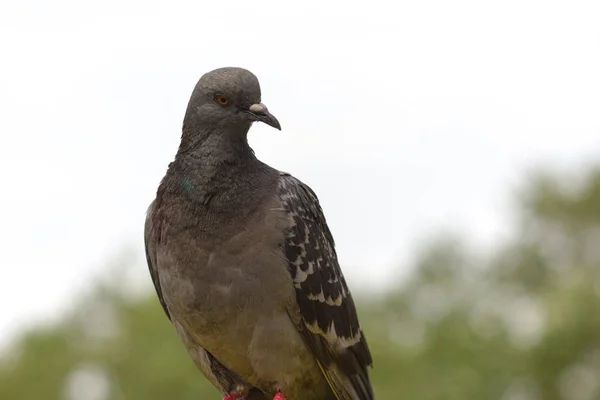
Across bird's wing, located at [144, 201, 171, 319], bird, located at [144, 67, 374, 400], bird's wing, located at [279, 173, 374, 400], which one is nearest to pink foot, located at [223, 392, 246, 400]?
bird, located at [144, 67, 374, 400]

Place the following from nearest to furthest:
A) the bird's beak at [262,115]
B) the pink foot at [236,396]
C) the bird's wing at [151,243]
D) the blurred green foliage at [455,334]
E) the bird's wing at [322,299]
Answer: the bird's beak at [262,115] → the bird's wing at [322,299] → the bird's wing at [151,243] → the pink foot at [236,396] → the blurred green foliage at [455,334]

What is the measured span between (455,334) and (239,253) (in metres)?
35.6

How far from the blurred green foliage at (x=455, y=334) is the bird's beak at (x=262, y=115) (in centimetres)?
2738

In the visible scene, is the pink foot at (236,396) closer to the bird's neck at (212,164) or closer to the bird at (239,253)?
the bird at (239,253)

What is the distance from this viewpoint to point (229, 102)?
811 centimetres

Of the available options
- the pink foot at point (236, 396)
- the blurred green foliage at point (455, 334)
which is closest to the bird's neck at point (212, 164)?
the pink foot at point (236, 396)

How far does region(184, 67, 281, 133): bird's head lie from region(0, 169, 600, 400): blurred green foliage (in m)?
27.3

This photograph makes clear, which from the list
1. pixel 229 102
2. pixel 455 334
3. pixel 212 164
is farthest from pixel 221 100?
pixel 455 334

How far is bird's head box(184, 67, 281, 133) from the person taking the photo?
8.09 metres

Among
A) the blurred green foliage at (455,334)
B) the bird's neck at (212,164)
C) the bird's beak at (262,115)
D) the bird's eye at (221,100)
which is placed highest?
Answer: the bird's eye at (221,100)

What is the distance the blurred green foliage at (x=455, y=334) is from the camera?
3822 centimetres

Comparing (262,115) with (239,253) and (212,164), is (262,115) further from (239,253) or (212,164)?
(239,253)

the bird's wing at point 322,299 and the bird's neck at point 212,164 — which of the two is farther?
the bird's wing at point 322,299

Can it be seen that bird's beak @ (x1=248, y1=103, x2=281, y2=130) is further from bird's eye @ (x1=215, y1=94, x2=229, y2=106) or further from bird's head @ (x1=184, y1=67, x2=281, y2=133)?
bird's eye @ (x1=215, y1=94, x2=229, y2=106)
